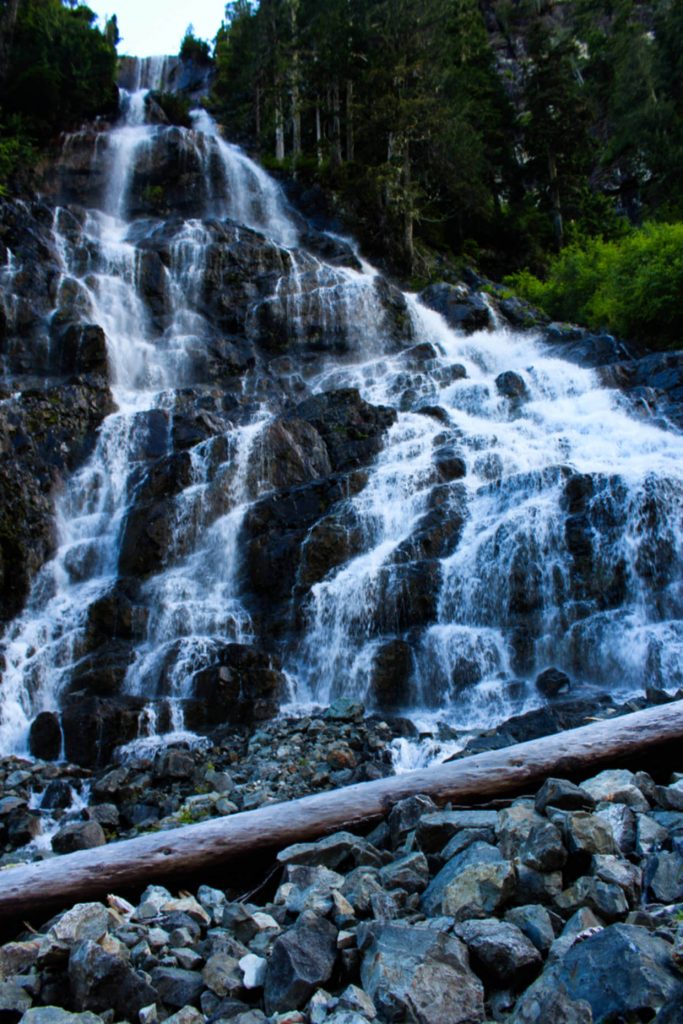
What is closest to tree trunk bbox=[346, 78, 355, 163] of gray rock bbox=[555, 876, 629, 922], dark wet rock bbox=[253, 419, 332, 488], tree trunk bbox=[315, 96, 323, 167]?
tree trunk bbox=[315, 96, 323, 167]

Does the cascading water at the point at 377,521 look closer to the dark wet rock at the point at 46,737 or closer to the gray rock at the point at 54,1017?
the dark wet rock at the point at 46,737

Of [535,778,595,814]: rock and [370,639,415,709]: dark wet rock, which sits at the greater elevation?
[370,639,415,709]: dark wet rock

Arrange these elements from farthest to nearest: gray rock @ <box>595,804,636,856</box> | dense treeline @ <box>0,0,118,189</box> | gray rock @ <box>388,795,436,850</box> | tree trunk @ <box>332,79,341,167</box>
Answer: tree trunk @ <box>332,79,341,167</box> < dense treeline @ <box>0,0,118,189</box> < gray rock @ <box>388,795,436,850</box> < gray rock @ <box>595,804,636,856</box>

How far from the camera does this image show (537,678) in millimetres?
11867

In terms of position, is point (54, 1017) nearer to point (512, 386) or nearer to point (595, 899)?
point (595, 899)

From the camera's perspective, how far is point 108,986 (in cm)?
345

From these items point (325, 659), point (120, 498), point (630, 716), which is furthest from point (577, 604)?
point (120, 498)

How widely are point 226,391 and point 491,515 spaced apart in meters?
11.9

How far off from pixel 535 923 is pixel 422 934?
1.74 ft

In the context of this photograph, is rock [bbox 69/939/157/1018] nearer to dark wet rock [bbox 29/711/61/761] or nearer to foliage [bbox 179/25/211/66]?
dark wet rock [bbox 29/711/61/761]

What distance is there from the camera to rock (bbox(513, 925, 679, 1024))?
259 cm

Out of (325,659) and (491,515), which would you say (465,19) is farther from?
(325,659)

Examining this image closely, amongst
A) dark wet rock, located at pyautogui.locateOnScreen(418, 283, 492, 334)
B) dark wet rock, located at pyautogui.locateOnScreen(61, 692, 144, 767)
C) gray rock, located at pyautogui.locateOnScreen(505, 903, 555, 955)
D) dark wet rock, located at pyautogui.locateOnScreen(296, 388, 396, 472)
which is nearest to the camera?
gray rock, located at pyautogui.locateOnScreen(505, 903, 555, 955)

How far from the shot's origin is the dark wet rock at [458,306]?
92.3 ft
